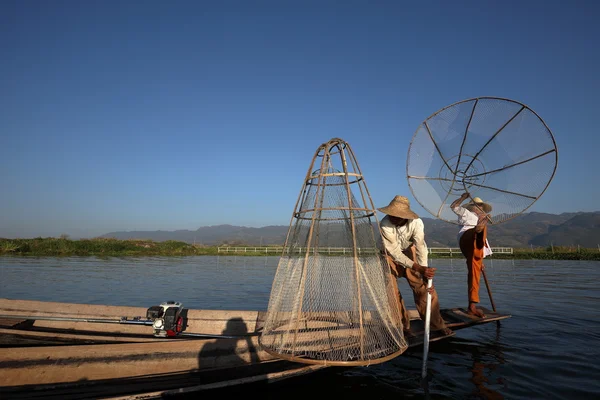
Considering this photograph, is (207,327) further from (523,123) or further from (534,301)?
(534,301)

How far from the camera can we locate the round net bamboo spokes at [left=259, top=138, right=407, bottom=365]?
3797mm

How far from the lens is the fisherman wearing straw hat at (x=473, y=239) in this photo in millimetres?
5785

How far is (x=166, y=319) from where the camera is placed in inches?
180

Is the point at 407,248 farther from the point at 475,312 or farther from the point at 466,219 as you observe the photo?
the point at 475,312

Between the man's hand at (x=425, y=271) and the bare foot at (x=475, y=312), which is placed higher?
the man's hand at (x=425, y=271)

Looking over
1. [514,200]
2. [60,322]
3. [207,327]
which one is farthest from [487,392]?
[60,322]

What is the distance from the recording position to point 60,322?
5445mm

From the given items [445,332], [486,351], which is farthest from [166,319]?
[486,351]

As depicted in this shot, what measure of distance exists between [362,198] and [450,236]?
122213mm

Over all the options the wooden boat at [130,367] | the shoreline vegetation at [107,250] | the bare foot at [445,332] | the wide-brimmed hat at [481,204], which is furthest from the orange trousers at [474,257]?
the shoreline vegetation at [107,250]

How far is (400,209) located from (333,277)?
1.32 meters

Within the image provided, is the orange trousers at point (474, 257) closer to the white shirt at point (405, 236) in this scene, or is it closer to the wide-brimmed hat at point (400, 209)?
the white shirt at point (405, 236)

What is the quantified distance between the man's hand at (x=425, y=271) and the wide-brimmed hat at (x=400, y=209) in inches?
26.3

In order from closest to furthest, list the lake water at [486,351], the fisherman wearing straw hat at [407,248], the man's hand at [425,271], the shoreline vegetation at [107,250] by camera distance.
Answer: the lake water at [486,351] < the man's hand at [425,271] < the fisherman wearing straw hat at [407,248] < the shoreline vegetation at [107,250]
